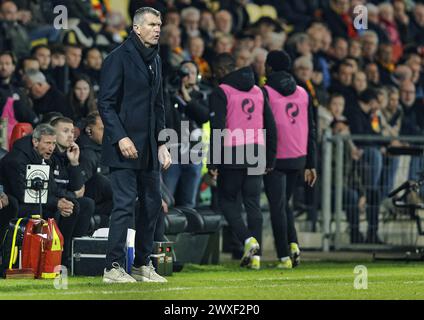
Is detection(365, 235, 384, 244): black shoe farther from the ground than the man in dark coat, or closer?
closer

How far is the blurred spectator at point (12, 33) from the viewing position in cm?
1717

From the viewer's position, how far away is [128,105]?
37.4 feet

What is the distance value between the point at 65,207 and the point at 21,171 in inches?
21.5

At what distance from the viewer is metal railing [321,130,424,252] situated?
1783cm

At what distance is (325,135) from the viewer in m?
17.9

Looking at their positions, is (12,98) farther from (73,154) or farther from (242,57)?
(242,57)

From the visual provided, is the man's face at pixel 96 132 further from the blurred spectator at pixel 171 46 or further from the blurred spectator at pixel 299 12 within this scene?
the blurred spectator at pixel 299 12

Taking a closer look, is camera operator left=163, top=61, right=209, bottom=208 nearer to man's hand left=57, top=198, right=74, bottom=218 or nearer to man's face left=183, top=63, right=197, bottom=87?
man's face left=183, top=63, right=197, bottom=87

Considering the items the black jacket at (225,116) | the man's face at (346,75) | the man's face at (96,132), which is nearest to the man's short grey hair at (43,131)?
the man's face at (96,132)

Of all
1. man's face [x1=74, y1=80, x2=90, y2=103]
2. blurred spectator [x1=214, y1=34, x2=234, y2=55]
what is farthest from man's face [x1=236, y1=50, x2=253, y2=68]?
man's face [x1=74, y1=80, x2=90, y2=103]

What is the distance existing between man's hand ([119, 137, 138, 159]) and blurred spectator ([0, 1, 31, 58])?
254 inches

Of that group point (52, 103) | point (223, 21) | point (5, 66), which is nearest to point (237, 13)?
point (223, 21)

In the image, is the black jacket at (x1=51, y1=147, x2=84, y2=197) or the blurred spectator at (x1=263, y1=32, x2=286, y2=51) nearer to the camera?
the black jacket at (x1=51, y1=147, x2=84, y2=197)

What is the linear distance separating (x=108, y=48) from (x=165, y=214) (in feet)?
13.9
